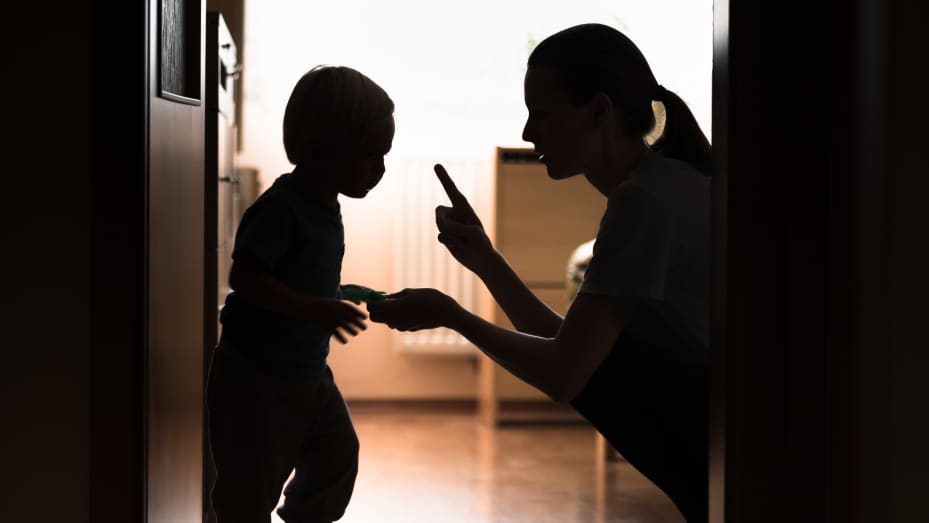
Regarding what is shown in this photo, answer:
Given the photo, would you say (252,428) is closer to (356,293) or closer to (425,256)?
(356,293)

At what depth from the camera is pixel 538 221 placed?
3502mm

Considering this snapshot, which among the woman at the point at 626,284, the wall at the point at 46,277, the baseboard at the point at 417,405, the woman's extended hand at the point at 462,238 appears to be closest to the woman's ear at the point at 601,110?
the woman at the point at 626,284

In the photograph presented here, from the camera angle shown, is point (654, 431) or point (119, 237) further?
point (654, 431)

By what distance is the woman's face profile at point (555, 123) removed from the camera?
1.33m

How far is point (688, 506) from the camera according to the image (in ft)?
4.35

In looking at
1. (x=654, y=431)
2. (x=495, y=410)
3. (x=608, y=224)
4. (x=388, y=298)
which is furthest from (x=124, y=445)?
(x=495, y=410)

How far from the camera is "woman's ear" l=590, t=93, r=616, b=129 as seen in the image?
51.5 inches

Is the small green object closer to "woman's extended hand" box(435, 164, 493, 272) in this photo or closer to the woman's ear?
"woman's extended hand" box(435, 164, 493, 272)

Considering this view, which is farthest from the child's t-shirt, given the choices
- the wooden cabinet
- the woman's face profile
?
the wooden cabinet

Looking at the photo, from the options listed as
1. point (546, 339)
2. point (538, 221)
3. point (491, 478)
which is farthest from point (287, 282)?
point (538, 221)

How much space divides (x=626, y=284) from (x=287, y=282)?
501 mm

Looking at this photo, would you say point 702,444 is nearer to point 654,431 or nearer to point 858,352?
point 654,431

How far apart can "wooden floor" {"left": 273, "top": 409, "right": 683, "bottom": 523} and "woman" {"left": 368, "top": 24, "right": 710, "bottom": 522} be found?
40.1 inches

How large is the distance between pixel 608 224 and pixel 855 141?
348 millimetres
